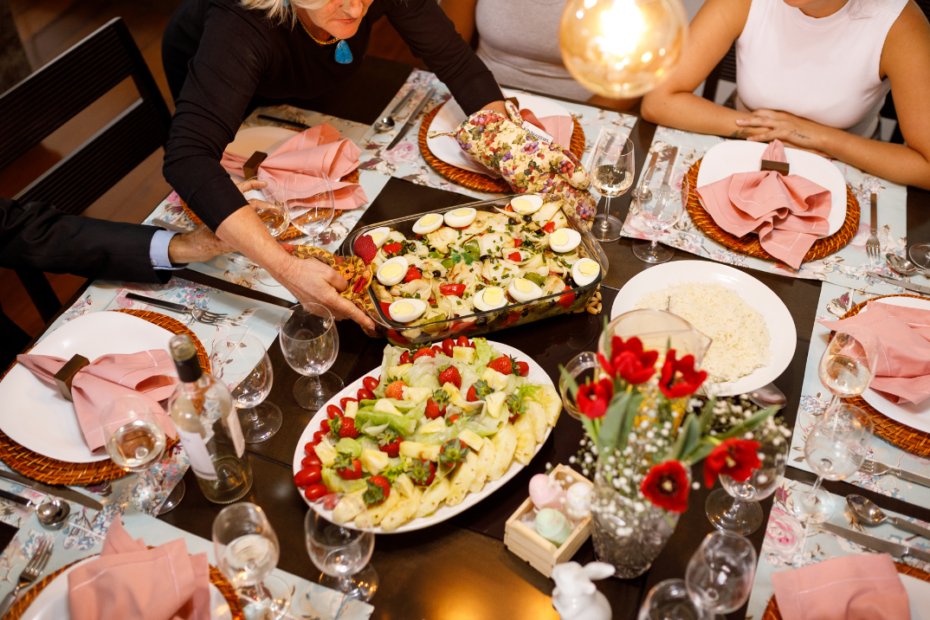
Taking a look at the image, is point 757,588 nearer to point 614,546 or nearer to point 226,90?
point 614,546

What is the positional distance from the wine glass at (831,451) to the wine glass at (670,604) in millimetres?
361

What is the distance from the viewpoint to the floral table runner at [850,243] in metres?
1.71

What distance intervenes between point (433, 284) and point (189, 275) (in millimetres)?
645

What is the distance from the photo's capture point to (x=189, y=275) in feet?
5.51

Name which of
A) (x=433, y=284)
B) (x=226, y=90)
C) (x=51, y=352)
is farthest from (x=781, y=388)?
(x=51, y=352)

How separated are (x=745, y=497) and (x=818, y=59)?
1554 mm

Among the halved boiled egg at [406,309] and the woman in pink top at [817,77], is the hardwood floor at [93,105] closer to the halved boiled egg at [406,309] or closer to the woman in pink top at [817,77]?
the halved boiled egg at [406,309]

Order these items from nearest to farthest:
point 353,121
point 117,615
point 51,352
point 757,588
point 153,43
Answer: point 117,615
point 757,588
point 51,352
point 353,121
point 153,43

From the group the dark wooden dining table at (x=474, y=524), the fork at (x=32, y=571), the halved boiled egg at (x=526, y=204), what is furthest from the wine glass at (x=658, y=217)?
the fork at (x=32, y=571)

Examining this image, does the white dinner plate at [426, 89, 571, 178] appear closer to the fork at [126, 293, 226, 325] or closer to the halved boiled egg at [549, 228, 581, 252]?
the halved boiled egg at [549, 228, 581, 252]

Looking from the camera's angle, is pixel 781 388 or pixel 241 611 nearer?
pixel 241 611

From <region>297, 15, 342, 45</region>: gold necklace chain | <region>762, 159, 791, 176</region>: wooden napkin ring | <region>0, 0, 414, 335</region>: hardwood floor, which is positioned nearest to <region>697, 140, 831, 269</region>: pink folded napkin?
<region>762, 159, 791, 176</region>: wooden napkin ring

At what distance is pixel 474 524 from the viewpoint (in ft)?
4.03

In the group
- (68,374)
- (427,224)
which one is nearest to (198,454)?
(68,374)
